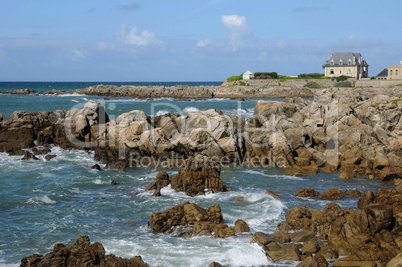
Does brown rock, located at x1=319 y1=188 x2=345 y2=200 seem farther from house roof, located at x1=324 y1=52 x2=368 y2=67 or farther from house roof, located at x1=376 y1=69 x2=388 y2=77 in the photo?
house roof, located at x1=324 y1=52 x2=368 y2=67

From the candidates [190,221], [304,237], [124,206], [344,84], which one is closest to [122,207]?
[124,206]

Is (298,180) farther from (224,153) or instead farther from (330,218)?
(330,218)

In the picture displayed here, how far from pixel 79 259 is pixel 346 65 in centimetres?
9575

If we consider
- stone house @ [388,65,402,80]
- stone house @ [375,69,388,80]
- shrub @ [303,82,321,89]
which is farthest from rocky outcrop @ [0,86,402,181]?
shrub @ [303,82,321,89]

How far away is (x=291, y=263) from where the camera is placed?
13516 millimetres

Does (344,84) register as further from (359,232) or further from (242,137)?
(359,232)

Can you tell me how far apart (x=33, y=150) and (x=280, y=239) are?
21883 mm

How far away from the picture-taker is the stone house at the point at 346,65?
320 feet

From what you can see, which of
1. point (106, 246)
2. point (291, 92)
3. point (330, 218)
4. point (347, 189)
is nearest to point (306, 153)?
point (347, 189)

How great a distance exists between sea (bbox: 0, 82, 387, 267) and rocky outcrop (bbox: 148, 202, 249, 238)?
1.28ft

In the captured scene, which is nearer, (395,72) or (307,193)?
(307,193)

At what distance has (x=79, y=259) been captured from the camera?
1291 centimetres

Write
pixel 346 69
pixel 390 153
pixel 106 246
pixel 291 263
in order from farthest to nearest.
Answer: pixel 346 69
pixel 390 153
pixel 106 246
pixel 291 263

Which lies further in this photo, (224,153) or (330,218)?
(224,153)
